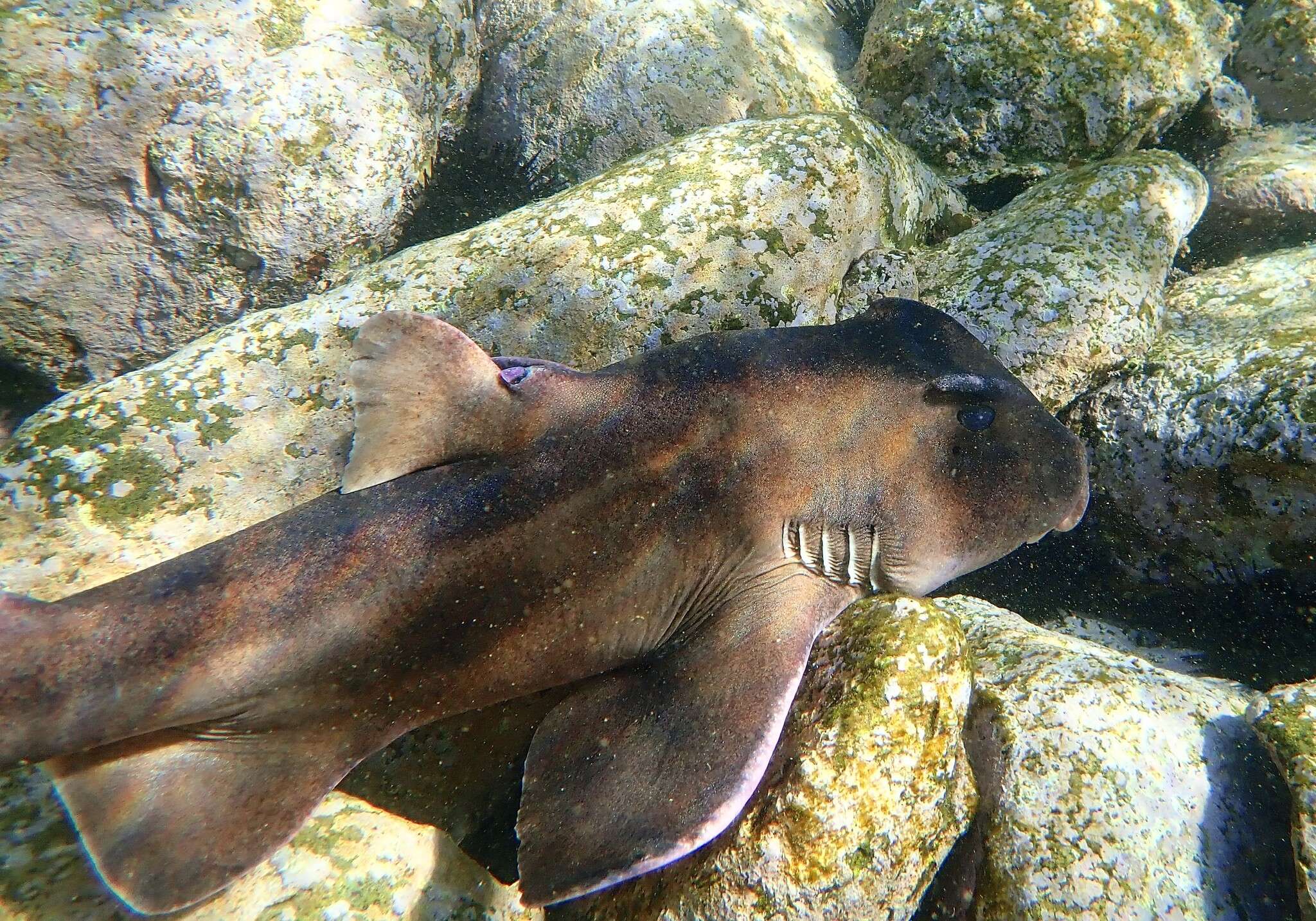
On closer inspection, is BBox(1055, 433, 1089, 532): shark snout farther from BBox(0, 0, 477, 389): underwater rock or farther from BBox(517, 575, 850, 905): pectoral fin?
BBox(0, 0, 477, 389): underwater rock

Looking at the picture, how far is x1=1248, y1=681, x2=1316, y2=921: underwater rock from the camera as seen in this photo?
2.68 metres

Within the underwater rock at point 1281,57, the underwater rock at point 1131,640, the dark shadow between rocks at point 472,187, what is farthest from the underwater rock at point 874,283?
the underwater rock at point 1281,57

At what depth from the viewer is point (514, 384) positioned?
3121 millimetres

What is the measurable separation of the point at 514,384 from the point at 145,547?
243cm

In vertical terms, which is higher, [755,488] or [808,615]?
[755,488]

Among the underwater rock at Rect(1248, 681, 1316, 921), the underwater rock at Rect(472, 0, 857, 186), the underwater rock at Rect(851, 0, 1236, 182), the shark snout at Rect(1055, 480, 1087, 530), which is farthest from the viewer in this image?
the underwater rock at Rect(472, 0, 857, 186)

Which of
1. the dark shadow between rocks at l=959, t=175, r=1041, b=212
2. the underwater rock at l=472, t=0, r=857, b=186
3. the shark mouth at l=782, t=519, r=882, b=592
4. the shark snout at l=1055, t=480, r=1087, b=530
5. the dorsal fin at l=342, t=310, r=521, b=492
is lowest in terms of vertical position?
the shark mouth at l=782, t=519, r=882, b=592

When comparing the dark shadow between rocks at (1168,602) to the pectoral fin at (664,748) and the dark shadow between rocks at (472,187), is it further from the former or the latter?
the dark shadow between rocks at (472,187)

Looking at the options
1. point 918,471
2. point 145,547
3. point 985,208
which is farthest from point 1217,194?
point 145,547

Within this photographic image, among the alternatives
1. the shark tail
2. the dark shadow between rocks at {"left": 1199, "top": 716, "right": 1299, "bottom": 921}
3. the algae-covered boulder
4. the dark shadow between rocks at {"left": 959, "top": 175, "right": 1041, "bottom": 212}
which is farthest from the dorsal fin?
the dark shadow between rocks at {"left": 959, "top": 175, "right": 1041, "bottom": 212}

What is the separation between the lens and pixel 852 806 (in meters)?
2.67

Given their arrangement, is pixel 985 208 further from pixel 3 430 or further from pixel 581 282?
pixel 3 430

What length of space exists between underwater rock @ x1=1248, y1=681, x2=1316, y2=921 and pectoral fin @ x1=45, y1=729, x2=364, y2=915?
400cm

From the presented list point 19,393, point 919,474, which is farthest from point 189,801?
point 19,393
